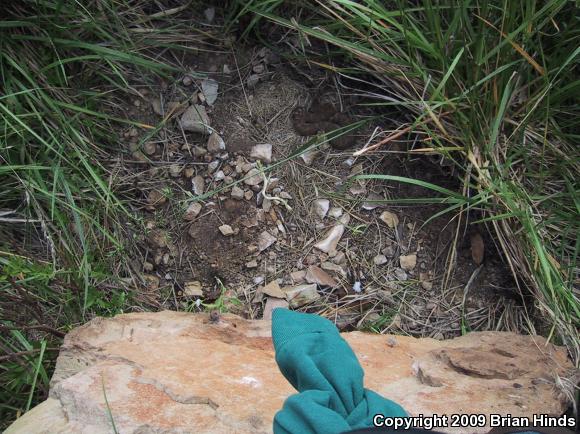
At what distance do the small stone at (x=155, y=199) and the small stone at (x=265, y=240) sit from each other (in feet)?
1.11

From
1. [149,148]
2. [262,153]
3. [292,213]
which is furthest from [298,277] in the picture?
[149,148]

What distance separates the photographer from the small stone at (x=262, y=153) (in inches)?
86.8

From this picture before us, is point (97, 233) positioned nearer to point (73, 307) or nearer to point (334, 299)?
point (73, 307)

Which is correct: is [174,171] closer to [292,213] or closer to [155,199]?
[155,199]

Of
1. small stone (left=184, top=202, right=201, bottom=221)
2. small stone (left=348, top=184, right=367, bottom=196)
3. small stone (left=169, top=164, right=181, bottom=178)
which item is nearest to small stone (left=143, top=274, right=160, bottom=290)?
small stone (left=184, top=202, right=201, bottom=221)

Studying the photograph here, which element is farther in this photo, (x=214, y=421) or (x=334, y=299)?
(x=334, y=299)

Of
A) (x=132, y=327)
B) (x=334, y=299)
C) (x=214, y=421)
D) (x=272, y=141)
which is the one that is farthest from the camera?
(x=272, y=141)

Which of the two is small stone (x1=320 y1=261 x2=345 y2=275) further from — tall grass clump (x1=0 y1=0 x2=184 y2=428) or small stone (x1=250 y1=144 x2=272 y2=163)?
tall grass clump (x1=0 y1=0 x2=184 y2=428)

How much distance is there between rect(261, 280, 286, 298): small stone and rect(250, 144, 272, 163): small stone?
0.42 m

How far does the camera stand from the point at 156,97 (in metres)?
2.24

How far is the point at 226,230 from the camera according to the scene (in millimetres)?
2133

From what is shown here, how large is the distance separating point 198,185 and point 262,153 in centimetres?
24

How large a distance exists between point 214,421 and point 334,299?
687mm

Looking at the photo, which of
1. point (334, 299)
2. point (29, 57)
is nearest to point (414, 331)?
point (334, 299)
